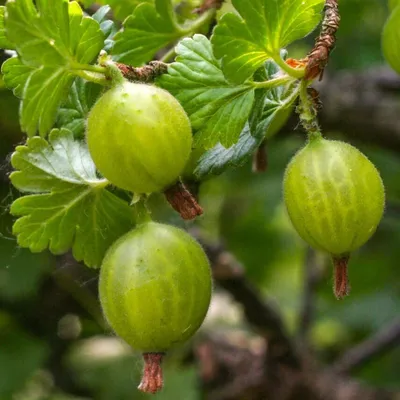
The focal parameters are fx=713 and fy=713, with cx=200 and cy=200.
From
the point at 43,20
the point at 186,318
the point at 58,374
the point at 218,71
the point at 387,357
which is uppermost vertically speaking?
the point at 43,20

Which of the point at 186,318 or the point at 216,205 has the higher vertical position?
the point at 186,318

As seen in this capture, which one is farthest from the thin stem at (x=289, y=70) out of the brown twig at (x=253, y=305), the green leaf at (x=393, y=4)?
the brown twig at (x=253, y=305)

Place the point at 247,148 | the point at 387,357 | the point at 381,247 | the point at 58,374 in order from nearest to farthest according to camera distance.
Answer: the point at 247,148
the point at 58,374
the point at 387,357
the point at 381,247

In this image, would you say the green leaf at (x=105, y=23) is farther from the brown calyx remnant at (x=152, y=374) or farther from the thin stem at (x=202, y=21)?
the brown calyx remnant at (x=152, y=374)

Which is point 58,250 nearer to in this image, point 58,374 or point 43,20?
Answer: point 43,20

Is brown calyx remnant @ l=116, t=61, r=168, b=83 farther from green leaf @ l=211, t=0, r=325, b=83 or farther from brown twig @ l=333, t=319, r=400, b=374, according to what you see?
brown twig @ l=333, t=319, r=400, b=374

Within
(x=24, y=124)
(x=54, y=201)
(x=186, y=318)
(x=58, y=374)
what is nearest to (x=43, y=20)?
(x=24, y=124)

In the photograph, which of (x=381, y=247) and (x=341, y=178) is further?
(x=381, y=247)
